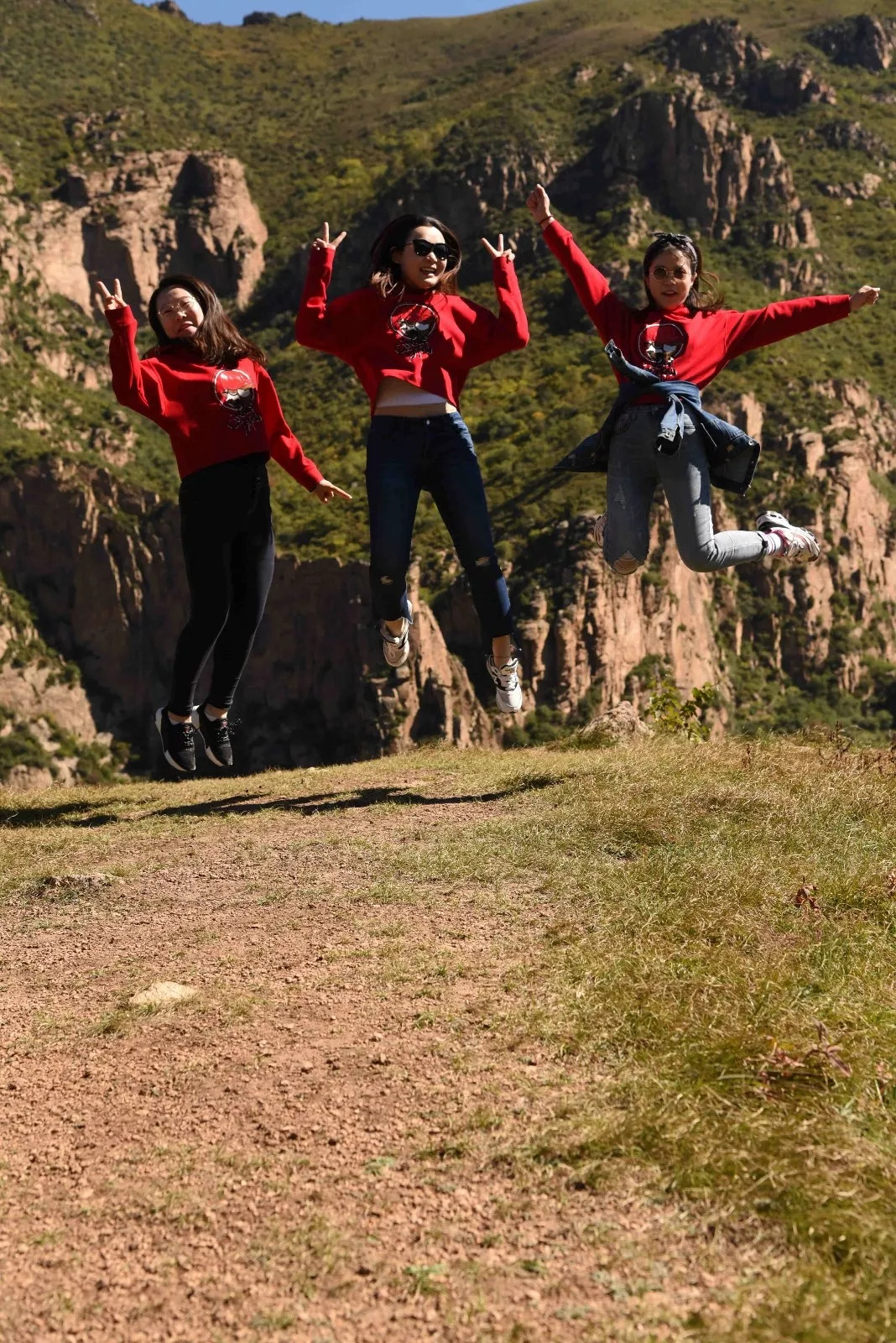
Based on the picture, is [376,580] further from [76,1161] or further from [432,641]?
[432,641]

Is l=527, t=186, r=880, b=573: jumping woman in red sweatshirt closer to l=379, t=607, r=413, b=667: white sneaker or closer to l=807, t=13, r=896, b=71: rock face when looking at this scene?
l=379, t=607, r=413, b=667: white sneaker

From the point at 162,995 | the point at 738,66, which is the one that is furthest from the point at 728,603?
the point at 162,995

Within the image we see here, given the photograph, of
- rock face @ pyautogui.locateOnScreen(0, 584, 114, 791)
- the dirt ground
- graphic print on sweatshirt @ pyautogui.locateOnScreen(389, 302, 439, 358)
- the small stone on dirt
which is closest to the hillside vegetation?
rock face @ pyautogui.locateOnScreen(0, 584, 114, 791)

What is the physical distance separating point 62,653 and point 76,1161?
73.8 m

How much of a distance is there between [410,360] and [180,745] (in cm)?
299

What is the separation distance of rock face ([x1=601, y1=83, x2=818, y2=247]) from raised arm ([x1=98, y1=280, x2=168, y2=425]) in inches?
3517

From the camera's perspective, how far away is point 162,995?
14.4 ft

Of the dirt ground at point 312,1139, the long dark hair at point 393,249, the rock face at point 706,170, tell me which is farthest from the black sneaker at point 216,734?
the rock face at point 706,170

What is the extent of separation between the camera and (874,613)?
255ft

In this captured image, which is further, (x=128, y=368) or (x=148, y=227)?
(x=148, y=227)

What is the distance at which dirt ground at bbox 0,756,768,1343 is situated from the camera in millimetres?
2688

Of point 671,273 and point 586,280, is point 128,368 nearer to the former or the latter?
point 586,280

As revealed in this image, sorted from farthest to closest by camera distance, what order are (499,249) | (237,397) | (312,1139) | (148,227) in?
(148,227) < (237,397) < (499,249) < (312,1139)

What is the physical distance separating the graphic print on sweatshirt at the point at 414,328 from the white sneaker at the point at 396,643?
1577mm
